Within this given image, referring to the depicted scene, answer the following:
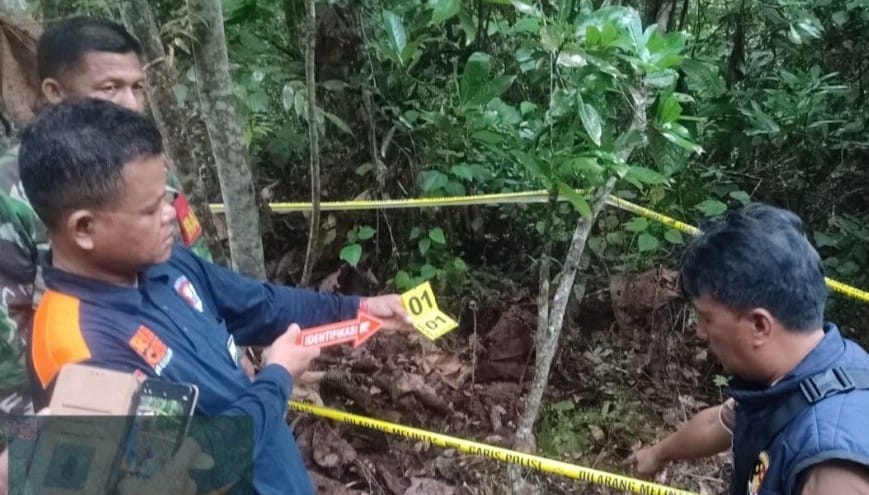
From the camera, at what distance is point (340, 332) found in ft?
7.00

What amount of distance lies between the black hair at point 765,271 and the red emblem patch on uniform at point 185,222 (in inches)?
55.5

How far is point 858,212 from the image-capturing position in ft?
14.4

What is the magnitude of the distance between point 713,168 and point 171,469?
375 centimetres

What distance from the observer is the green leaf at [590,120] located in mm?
2510

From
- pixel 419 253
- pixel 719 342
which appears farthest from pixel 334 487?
pixel 719 342

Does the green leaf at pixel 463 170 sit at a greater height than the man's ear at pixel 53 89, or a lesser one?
lesser

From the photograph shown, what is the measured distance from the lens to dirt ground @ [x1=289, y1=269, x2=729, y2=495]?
3.32 meters

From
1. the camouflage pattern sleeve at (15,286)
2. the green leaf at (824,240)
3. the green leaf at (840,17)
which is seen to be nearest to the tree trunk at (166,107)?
the camouflage pattern sleeve at (15,286)

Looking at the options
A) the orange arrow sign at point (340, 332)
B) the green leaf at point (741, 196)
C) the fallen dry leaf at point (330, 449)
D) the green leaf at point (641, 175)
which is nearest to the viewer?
the orange arrow sign at point (340, 332)

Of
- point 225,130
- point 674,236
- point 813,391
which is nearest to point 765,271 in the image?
point 813,391

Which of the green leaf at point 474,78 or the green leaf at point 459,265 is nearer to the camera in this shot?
the green leaf at point 474,78

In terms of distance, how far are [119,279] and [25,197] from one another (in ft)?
1.63

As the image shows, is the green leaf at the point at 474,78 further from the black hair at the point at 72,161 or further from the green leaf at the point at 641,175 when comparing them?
the black hair at the point at 72,161

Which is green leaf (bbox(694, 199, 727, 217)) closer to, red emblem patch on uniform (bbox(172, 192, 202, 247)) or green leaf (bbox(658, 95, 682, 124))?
green leaf (bbox(658, 95, 682, 124))
